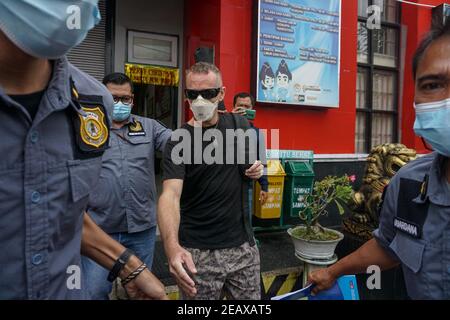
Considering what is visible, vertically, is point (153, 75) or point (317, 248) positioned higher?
point (153, 75)

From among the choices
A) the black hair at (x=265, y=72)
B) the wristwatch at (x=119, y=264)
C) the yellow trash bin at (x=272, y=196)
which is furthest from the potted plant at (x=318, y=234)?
the wristwatch at (x=119, y=264)

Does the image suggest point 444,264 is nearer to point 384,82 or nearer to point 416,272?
point 416,272

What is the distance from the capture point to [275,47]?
5.48 meters

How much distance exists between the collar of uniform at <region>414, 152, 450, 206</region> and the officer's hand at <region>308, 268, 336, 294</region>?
653mm

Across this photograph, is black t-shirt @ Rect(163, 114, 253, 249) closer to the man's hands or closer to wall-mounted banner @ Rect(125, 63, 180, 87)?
the man's hands

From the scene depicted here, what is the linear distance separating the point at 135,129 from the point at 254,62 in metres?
2.93

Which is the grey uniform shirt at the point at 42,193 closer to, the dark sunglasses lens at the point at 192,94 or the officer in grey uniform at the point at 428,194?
the dark sunglasses lens at the point at 192,94

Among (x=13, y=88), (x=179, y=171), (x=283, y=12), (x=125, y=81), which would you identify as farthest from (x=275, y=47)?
(x=13, y=88)

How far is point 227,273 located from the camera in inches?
90.2

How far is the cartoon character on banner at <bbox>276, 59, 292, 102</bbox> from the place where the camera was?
5512mm

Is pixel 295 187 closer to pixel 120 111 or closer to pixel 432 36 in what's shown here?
pixel 120 111

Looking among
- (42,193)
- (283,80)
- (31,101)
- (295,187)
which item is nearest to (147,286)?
(42,193)

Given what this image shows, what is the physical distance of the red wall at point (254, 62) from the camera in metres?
5.15

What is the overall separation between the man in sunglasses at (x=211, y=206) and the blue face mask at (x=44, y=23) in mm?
1225
